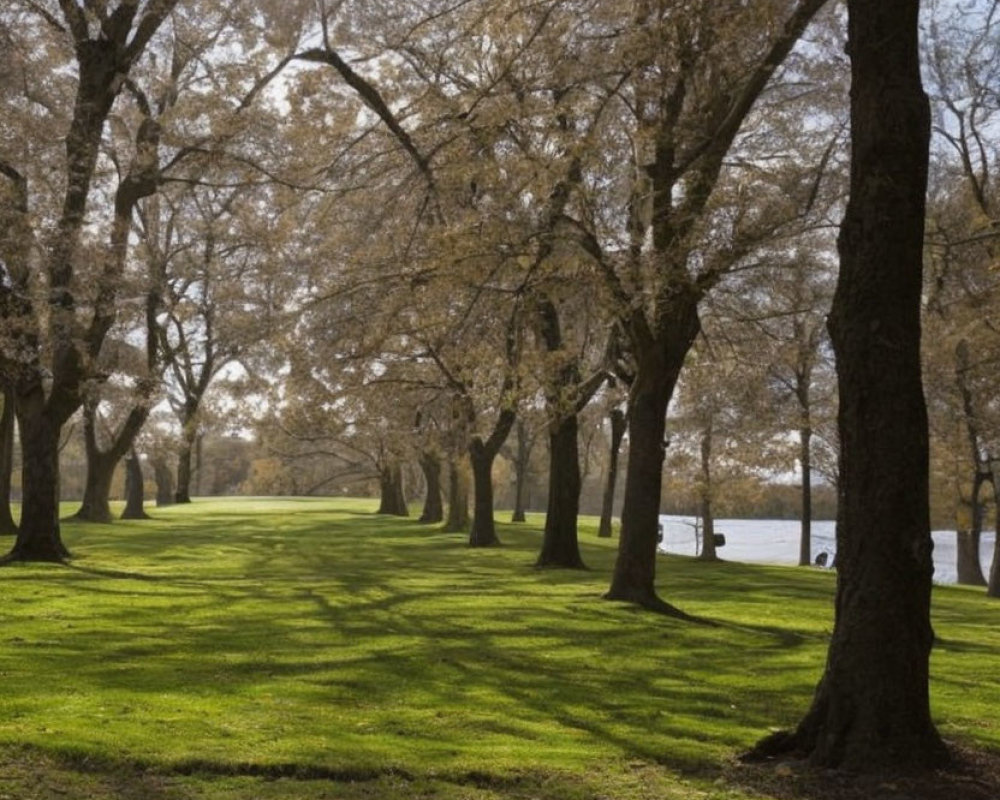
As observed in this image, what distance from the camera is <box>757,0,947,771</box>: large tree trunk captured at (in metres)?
7.71

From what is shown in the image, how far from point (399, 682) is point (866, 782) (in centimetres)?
500

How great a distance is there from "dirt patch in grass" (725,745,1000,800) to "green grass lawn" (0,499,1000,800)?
1.03 ft

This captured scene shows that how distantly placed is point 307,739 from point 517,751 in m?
1.51

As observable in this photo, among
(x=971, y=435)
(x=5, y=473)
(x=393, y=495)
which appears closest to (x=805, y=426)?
(x=971, y=435)

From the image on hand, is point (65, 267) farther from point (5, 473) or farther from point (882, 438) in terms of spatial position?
point (882, 438)

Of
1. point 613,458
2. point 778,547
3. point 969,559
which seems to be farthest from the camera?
point 778,547

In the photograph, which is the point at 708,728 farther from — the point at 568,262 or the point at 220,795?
the point at 568,262

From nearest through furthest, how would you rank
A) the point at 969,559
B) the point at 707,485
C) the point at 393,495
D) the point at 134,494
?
1. the point at 707,485
2. the point at 969,559
3. the point at 134,494
4. the point at 393,495

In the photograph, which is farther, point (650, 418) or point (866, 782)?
point (650, 418)

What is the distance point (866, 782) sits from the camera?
7.35 metres

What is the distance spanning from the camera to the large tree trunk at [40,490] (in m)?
23.0

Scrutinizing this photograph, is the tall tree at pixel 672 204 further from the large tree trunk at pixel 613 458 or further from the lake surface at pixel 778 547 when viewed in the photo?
the lake surface at pixel 778 547

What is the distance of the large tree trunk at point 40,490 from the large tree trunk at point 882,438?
1862 centimetres

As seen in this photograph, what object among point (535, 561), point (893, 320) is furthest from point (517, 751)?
point (535, 561)
